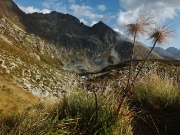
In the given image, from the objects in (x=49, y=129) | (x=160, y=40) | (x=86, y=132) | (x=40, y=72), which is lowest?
(x=40, y=72)

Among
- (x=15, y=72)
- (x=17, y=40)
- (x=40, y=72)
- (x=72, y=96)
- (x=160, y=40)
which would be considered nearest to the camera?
(x=160, y=40)

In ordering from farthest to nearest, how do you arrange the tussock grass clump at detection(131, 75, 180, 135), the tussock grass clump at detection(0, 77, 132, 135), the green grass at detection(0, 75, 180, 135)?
the tussock grass clump at detection(131, 75, 180, 135), the green grass at detection(0, 75, 180, 135), the tussock grass clump at detection(0, 77, 132, 135)

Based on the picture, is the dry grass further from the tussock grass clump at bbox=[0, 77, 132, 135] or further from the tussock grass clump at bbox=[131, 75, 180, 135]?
the tussock grass clump at bbox=[131, 75, 180, 135]

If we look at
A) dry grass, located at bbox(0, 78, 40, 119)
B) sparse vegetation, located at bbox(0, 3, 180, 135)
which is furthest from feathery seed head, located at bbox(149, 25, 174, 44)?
dry grass, located at bbox(0, 78, 40, 119)

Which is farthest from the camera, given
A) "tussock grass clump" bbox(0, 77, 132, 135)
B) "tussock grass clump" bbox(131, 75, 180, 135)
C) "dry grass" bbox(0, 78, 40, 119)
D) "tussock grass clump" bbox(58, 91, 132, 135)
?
"dry grass" bbox(0, 78, 40, 119)

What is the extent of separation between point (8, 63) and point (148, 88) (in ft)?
138

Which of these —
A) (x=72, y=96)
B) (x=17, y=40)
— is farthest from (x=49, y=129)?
(x=17, y=40)

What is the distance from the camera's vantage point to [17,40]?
120188 mm

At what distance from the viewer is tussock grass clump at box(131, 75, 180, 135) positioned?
6.98 m

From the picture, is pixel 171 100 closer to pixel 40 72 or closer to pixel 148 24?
pixel 148 24

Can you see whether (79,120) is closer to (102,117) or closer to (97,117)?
(97,117)

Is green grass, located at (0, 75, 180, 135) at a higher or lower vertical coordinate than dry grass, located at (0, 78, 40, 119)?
higher

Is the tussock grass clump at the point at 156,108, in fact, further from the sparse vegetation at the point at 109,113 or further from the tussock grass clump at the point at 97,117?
the tussock grass clump at the point at 97,117

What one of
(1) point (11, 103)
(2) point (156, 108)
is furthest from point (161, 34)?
(1) point (11, 103)
